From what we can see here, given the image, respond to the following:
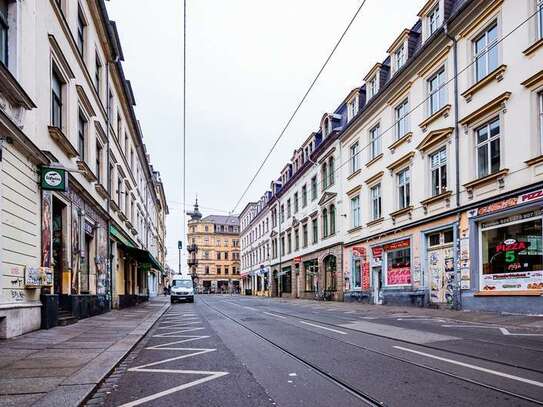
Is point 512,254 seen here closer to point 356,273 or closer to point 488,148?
point 488,148

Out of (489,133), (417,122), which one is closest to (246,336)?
(489,133)

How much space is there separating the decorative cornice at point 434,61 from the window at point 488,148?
152 inches

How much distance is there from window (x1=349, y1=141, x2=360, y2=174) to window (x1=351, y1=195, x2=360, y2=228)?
1.79 metres

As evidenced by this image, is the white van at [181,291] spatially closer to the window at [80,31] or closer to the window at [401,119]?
the window at [401,119]

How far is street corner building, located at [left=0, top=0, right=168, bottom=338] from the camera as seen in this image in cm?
1000

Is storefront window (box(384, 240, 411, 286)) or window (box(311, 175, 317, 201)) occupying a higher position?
window (box(311, 175, 317, 201))

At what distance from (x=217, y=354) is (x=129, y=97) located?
22.2 m

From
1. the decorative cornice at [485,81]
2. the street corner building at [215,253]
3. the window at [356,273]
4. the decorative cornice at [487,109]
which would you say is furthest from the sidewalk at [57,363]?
the street corner building at [215,253]

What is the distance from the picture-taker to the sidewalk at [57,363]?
513cm

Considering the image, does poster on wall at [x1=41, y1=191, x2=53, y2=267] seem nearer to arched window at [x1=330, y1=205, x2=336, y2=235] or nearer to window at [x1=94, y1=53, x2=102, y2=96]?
window at [x1=94, y1=53, x2=102, y2=96]

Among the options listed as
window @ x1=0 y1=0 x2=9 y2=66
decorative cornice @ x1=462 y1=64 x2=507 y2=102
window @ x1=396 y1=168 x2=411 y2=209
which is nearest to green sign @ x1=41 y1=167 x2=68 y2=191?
window @ x1=0 y1=0 x2=9 y2=66

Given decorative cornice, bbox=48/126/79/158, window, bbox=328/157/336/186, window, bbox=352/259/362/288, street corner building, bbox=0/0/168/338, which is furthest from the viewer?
window, bbox=328/157/336/186

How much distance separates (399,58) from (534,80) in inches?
394

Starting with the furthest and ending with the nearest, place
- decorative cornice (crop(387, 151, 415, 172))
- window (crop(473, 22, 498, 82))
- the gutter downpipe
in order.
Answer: decorative cornice (crop(387, 151, 415, 172)) → the gutter downpipe → window (crop(473, 22, 498, 82))
